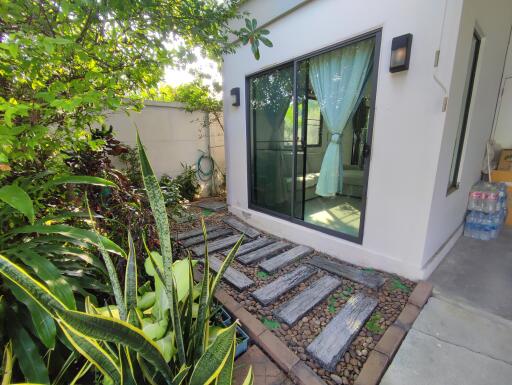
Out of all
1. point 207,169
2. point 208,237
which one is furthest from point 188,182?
point 208,237

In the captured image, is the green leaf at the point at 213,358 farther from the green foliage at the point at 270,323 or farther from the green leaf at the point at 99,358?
the green foliage at the point at 270,323

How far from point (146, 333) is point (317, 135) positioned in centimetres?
238

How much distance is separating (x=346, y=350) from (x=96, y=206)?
1852mm

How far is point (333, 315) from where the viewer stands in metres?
1.63

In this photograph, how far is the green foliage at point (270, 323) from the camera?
1.52 meters

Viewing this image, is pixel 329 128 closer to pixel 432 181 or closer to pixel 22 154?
pixel 432 181

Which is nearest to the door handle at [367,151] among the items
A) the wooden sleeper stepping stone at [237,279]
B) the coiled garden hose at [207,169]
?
the wooden sleeper stepping stone at [237,279]

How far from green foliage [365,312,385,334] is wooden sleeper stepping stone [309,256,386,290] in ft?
Result: 1.01

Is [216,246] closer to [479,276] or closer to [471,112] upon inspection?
[479,276]

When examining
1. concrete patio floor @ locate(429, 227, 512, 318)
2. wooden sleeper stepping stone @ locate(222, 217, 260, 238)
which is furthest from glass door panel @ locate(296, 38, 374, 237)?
concrete patio floor @ locate(429, 227, 512, 318)

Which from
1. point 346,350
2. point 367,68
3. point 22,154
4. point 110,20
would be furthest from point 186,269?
point 367,68

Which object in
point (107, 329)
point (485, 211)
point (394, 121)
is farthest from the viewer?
point (485, 211)

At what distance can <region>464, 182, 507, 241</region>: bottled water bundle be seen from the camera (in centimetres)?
265

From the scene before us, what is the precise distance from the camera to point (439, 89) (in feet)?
5.49
